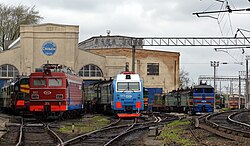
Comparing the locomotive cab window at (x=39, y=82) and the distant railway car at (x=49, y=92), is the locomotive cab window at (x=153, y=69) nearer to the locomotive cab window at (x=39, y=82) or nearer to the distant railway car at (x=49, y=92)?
the distant railway car at (x=49, y=92)

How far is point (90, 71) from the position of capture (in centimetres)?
6600

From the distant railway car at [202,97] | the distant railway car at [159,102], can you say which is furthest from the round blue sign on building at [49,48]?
the distant railway car at [202,97]

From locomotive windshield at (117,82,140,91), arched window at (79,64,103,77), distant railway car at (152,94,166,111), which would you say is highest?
arched window at (79,64,103,77)

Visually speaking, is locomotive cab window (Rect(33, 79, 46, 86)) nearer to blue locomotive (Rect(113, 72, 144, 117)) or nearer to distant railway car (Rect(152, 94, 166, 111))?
blue locomotive (Rect(113, 72, 144, 117))

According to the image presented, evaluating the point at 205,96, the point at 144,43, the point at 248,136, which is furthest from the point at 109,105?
the point at 248,136

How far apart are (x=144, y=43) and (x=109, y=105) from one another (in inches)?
709

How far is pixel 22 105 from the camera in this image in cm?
3123

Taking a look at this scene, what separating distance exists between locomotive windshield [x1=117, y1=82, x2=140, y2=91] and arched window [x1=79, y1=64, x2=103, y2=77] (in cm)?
3266

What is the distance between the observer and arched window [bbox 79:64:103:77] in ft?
216

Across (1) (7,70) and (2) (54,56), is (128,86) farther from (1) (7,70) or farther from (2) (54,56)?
(1) (7,70)

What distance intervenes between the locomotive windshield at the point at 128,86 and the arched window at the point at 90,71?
3266 centimetres

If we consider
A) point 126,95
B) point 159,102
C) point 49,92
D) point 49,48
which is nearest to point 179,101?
point 159,102

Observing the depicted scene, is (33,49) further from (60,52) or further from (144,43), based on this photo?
(144,43)

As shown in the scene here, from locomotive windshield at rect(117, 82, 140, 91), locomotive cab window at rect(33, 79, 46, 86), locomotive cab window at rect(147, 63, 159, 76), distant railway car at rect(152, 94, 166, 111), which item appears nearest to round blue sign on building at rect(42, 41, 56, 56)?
→ distant railway car at rect(152, 94, 166, 111)
